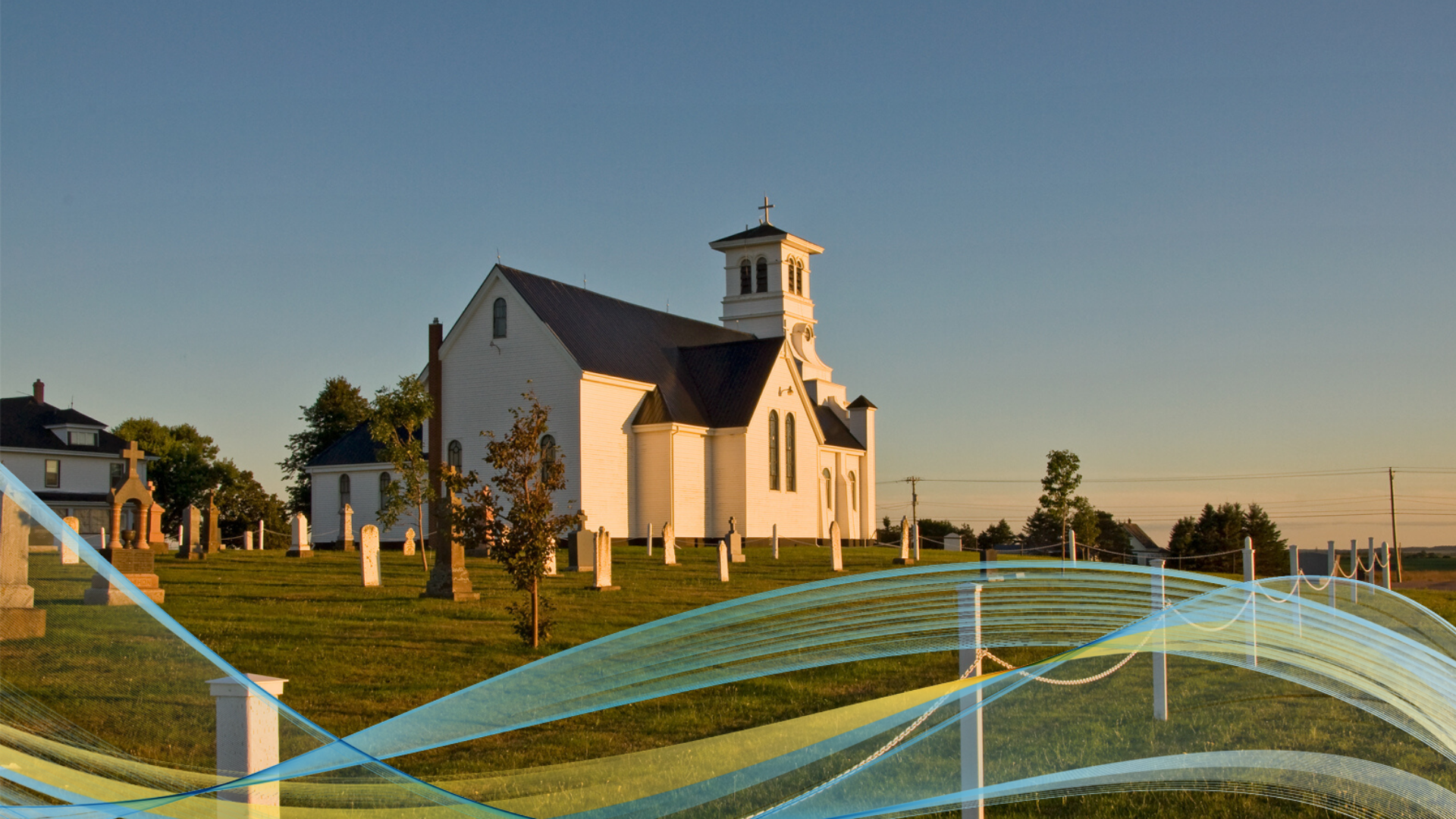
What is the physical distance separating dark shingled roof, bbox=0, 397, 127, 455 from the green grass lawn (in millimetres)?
42456

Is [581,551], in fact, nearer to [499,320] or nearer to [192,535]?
[192,535]

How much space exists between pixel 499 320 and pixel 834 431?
20.3 m

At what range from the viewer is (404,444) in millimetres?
33375

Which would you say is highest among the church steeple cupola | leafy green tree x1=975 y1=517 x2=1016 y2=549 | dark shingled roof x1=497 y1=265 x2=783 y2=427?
the church steeple cupola

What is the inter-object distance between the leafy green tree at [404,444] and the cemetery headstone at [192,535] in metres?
4.80

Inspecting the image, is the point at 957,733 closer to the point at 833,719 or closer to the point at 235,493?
the point at 833,719

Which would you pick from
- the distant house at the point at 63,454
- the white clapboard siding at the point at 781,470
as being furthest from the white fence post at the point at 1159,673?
the distant house at the point at 63,454

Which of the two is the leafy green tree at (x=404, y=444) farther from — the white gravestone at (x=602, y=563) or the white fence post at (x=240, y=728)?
the white fence post at (x=240, y=728)

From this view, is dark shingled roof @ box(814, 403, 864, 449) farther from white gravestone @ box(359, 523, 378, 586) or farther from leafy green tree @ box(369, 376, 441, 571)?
white gravestone @ box(359, 523, 378, 586)

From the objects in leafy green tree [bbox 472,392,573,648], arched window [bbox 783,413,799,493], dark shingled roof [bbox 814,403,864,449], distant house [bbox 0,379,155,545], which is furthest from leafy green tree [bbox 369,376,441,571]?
distant house [bbox 0,379,155,545]

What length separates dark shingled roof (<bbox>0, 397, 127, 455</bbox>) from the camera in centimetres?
5859

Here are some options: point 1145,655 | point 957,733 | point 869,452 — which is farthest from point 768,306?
point 957,733

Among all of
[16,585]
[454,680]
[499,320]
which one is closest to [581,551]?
[454,680]

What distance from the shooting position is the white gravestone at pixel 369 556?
899 inches
